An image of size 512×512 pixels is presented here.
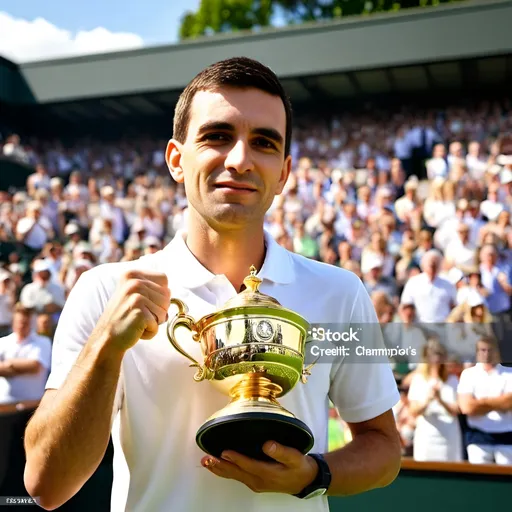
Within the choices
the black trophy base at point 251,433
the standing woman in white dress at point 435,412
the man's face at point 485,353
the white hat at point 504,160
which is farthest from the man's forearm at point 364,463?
the white hat at point 504,160

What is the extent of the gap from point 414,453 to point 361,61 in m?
7.55

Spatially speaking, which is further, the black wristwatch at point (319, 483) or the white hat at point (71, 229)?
the white hat at point (71, 229)

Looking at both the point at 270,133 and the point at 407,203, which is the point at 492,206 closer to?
the point at 407,203

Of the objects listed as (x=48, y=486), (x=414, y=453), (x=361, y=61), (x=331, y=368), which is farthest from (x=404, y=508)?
(x=361, y=61)

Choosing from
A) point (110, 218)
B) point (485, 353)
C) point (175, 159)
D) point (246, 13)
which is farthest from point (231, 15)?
point (175, 159)

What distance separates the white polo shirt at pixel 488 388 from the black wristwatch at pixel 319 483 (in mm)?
2899

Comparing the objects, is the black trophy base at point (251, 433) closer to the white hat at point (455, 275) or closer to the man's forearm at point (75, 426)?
the man's forearm at point (75, 426)

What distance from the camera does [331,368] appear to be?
55.5 inches

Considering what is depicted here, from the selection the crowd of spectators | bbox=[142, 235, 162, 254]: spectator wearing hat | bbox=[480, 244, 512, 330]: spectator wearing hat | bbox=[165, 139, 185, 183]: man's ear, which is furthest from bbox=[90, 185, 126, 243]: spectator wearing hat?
bbox=[165, 139, 185, 183]: man's ear

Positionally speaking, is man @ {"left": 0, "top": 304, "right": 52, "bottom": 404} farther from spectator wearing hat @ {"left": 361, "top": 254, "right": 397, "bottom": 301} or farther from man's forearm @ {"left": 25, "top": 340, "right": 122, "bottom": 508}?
man's forearm @ {"left": 25, "top": 340, "right": 122, "bottom": 508}

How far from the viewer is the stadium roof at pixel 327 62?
32.4 ft

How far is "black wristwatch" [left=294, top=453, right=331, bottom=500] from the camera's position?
1.23m
